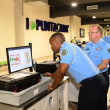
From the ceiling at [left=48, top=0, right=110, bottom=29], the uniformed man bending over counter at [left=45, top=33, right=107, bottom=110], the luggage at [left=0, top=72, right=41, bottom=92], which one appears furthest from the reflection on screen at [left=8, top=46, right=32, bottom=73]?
the ceiling at [left=48, top=0, right=110, bottom=29]

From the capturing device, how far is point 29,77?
4.83ft

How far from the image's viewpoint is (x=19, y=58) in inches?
73.8

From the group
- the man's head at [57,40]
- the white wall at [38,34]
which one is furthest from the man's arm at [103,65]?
the white wall at [38,34]

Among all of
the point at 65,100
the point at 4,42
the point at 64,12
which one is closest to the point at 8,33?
the point at 4,42

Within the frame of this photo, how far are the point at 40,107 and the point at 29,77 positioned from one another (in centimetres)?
33

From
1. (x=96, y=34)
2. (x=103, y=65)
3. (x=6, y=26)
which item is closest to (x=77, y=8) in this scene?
(x=6, y=26)

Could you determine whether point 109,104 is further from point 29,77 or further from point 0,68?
point 0,68

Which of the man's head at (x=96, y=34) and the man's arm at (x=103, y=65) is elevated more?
the man's head at (x=96, y=34)

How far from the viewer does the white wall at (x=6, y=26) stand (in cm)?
543

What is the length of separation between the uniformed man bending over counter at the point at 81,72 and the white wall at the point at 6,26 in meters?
4.30

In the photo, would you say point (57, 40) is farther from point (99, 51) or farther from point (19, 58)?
point (99, 51)

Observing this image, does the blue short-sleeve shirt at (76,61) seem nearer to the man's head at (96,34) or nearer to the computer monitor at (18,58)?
the computer monitor at (18,58)

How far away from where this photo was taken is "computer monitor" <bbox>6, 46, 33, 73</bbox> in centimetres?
173

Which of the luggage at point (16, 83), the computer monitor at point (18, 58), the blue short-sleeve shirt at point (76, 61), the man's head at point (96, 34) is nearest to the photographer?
the luggage at point (16, 83)
